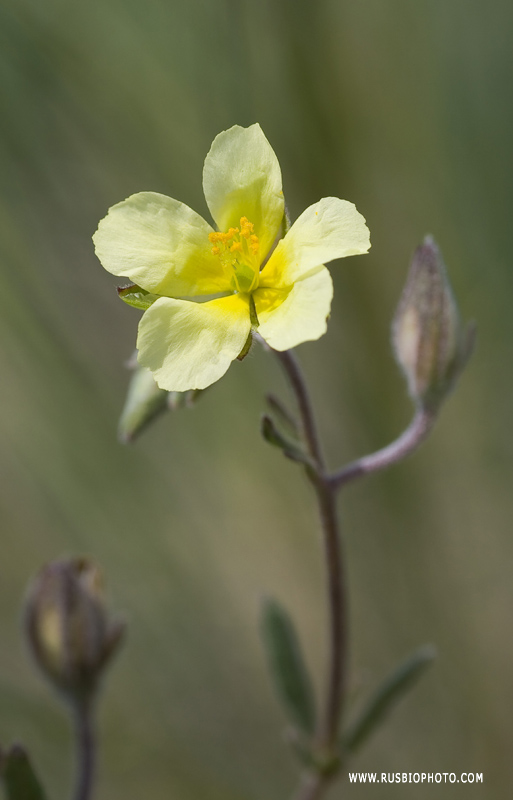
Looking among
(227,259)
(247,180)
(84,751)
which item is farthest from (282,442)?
(84,751)

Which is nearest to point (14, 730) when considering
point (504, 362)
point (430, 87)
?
point (504, 362)

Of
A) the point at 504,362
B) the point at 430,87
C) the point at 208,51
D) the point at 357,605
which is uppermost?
the point at 208,51

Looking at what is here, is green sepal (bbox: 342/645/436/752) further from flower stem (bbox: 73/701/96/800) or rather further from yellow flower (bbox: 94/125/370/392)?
yellow flower (bbox: 94/125/370/392)

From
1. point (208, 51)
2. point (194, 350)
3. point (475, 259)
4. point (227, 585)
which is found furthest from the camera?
point (227, 585)

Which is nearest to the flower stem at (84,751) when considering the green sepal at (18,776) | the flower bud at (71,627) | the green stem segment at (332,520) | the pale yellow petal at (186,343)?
the flower bud at (71,627)

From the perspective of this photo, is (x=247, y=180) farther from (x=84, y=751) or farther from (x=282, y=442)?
(x=84, y=751)

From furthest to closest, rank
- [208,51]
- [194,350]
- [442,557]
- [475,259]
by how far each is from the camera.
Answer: [442,557] → [475,259] → [208,51] → [194,350]

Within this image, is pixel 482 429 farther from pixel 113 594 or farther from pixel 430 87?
pixel 113 594
